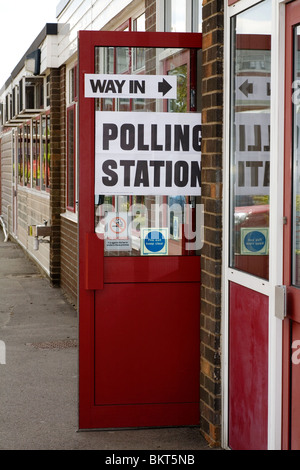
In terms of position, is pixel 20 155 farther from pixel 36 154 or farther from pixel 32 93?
pixel 32 93

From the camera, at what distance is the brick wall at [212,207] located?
210 inches

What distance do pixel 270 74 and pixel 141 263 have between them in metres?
1.71

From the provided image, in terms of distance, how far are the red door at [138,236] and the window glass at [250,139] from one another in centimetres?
56

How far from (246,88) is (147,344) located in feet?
6.19

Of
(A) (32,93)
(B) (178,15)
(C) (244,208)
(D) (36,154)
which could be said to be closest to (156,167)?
(C) (244,208)

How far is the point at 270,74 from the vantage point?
181 inches

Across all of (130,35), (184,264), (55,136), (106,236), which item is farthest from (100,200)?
(55,136)

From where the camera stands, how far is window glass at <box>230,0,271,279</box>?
15.5ft

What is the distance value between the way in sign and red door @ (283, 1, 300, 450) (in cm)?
145

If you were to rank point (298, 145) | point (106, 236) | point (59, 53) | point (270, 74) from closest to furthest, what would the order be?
point (298, 145)
point (270, 74)
point (106, 236)
point (59, 53)

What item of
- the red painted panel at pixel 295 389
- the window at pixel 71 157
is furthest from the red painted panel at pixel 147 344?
the window at pixel 71 157

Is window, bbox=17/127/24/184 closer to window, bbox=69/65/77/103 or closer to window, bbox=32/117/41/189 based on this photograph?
window, bbox=32/117/41/189
